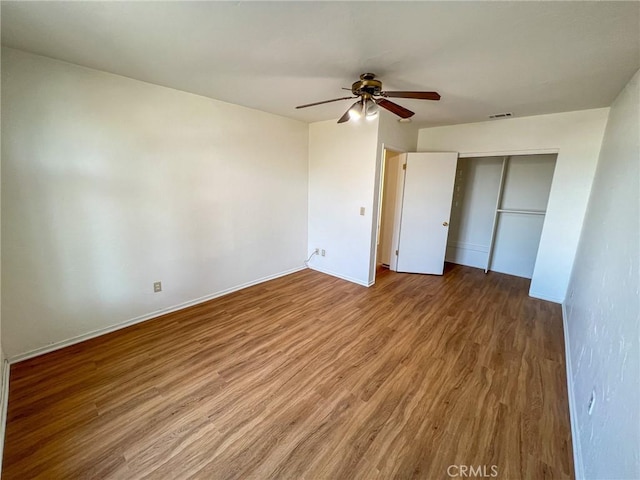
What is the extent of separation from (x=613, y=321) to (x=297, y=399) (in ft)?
6.48

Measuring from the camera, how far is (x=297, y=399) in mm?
1903

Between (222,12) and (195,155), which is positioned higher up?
(222,12)

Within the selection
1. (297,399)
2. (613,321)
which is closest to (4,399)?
(297,399)

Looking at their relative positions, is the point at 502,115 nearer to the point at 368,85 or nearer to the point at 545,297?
the point at 368,85

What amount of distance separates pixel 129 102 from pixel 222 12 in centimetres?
161

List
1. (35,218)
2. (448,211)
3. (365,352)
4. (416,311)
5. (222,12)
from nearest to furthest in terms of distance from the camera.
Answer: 1. (222,12)
2. (35,218)
3. (365,352)
4. (416,311)
5. (448,211)

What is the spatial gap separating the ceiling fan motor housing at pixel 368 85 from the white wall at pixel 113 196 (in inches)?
69.6

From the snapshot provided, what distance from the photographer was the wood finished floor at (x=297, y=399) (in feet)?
4.86

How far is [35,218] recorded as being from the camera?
2127 millimetres

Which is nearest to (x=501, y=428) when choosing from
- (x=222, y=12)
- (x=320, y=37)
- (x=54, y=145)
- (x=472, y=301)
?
(x=472, y=301)

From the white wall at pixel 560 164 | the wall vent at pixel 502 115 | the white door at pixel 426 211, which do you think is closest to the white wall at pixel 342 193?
the white door at pixel 426 211

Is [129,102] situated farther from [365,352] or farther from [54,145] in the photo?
[365,352]

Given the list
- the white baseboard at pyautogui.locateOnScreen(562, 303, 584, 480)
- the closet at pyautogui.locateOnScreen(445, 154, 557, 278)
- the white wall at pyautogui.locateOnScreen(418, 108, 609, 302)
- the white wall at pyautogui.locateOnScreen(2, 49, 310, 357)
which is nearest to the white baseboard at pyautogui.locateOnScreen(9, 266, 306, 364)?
the white wall at pyautogui.locateOnScreen(2, 49, 310, 357)

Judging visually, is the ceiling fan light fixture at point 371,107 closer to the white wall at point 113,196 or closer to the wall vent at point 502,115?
the white wall at point 113,196
